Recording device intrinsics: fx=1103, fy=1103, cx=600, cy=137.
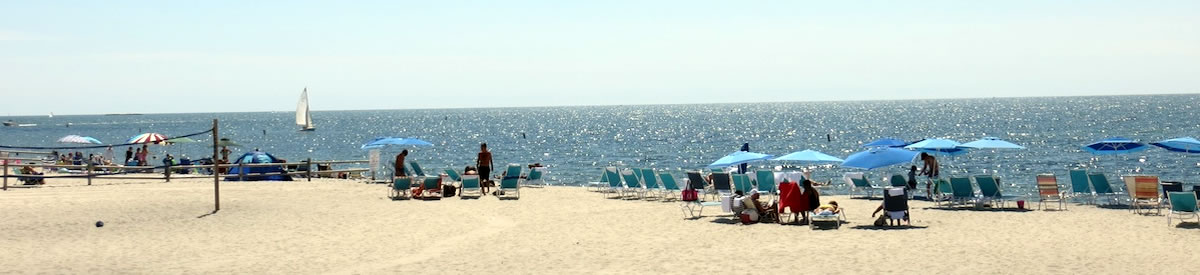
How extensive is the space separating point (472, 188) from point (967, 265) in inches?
417

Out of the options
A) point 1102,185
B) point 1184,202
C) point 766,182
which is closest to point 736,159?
point 766,182

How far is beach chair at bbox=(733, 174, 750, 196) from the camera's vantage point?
1856 centimetres

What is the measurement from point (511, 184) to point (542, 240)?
615cm

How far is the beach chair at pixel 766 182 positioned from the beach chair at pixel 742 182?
298 millimetres

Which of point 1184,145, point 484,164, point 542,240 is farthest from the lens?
point 484,164

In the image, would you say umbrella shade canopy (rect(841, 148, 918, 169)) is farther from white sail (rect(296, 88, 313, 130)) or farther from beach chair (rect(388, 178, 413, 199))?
white sail (rect(296, 88, 313, 130))

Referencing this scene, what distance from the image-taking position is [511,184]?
63.5 ft

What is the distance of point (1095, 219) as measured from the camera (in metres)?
14.8

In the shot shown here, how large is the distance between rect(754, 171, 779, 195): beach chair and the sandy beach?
1.43 m

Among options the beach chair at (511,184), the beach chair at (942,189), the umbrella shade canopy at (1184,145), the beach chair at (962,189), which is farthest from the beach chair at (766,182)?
the umbrella shade canopy at (1184,145)

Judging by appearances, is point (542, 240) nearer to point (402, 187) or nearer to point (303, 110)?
point (402, 187)

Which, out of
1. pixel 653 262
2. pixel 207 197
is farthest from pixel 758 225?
pixel 207 197

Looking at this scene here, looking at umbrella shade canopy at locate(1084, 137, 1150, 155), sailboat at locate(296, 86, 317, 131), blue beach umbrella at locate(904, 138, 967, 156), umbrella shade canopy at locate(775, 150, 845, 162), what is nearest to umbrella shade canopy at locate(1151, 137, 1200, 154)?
umbrella shade canopy at locate(1084, 137, 1150, 155)

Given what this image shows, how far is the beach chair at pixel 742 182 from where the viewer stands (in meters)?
18.6
